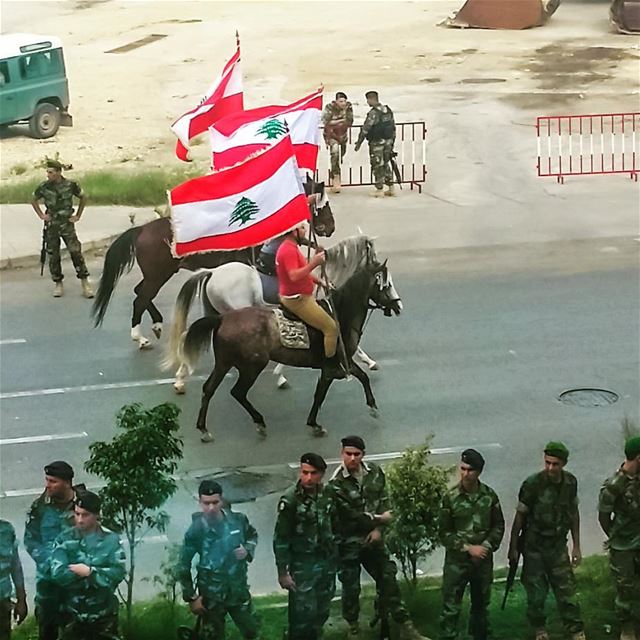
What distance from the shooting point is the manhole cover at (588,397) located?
48.4ft

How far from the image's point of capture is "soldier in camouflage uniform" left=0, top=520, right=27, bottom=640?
28.8ft

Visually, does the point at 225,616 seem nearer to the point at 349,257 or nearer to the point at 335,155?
the point at 349,257

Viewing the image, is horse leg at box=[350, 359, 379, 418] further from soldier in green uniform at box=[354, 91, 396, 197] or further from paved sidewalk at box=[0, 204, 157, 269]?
soldier in green uniform at box=[354, 91, 396, 197]

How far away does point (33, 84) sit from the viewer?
93.7ft

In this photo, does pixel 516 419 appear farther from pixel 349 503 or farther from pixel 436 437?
pixel 349 503

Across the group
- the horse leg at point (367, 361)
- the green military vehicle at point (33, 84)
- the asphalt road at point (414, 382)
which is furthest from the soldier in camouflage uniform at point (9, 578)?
the green military vehicle at point (33, 84)

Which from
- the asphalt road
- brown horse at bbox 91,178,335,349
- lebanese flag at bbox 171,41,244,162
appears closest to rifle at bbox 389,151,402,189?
the asphalt road

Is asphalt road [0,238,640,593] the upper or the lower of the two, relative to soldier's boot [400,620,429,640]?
lower

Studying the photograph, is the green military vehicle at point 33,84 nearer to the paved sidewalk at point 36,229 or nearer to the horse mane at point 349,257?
the paved sidewalk at point 36,229

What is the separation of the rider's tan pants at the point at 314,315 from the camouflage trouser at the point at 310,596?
4.75 m

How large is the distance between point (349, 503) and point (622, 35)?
33.5 m

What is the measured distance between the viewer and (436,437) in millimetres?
13914

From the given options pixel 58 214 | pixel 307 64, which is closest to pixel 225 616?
pixel 58 214

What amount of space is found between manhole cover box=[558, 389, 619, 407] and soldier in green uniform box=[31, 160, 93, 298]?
22.7ft
